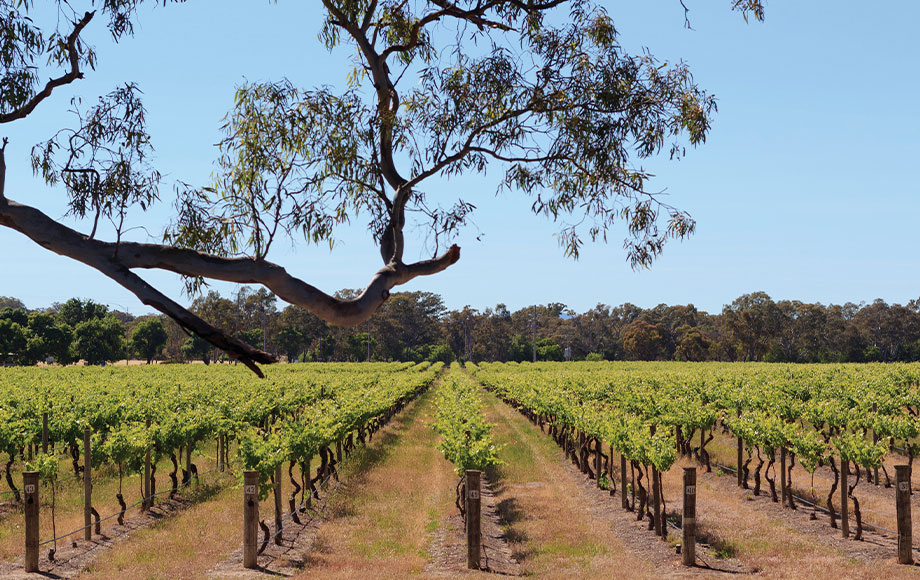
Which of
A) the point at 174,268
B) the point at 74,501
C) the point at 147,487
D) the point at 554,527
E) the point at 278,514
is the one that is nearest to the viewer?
the point at 174,268

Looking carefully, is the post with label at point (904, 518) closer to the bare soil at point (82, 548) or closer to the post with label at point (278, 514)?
the post with label at point (278, 514)

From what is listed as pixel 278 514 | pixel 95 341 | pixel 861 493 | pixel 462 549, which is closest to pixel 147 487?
pixel 278 514

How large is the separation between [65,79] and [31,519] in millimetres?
5496

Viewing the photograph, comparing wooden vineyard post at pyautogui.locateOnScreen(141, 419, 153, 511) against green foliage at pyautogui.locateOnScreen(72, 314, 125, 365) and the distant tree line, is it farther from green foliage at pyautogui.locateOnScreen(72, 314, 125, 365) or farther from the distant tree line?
green foliage at pyautogui.locateOnScreen(72, 314, 125, 365)

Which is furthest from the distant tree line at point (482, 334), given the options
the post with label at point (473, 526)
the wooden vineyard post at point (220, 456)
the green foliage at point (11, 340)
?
the post with label at point (473, 526)

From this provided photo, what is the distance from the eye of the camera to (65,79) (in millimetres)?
7906

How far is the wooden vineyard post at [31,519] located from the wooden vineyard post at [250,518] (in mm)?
2598

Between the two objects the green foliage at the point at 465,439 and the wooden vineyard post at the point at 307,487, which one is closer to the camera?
the green foliage at the point at 465,439

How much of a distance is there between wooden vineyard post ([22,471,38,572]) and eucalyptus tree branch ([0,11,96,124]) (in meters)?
4.51

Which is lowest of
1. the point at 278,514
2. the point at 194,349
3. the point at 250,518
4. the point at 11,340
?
the point at 278,514

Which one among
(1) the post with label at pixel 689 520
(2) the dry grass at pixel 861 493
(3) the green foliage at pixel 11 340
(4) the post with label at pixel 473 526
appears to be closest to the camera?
(4) the post with label at pixel 473 526

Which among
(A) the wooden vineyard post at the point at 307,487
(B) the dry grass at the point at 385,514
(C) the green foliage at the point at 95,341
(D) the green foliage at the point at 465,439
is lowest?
(B) the dry grass at the point at 385,514

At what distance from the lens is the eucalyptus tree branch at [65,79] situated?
750cm

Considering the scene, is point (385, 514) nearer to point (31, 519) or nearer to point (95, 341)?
point (31, 519)
